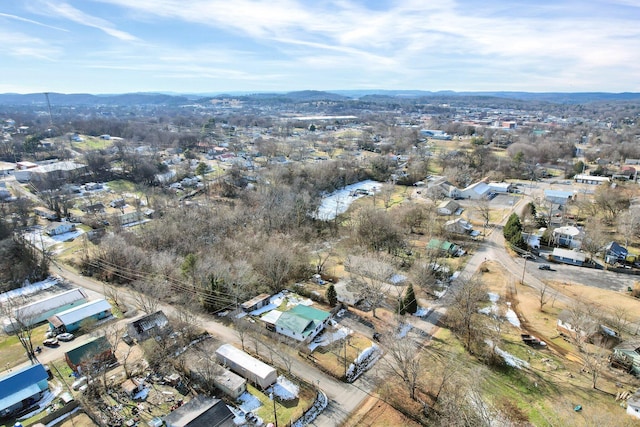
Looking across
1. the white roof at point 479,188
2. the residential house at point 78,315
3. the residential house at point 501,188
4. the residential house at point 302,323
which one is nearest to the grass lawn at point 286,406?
the residential house at point 302,323

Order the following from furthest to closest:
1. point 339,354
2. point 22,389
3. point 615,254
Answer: point 615,254, point 339,354, point 22,389

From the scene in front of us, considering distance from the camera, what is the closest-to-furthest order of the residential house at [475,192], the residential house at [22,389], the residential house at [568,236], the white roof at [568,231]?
the residential house at [22,389]
the residential house at [568,236]
the white roof at [568,231]
the residential house at [475,192]

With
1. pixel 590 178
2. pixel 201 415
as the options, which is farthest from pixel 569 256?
pixel 590 178

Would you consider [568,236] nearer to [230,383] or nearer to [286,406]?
[286,406]

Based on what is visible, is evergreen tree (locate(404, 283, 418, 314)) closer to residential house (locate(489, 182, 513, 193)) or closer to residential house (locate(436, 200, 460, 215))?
residential house (locate(436, 200, 460, 215))

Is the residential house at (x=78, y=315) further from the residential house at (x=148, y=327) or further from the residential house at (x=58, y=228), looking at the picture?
the residential house at (x=58, y=228)

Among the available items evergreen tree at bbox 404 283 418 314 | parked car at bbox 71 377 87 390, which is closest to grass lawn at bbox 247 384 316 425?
parked car at bbox 71 377 87 390
